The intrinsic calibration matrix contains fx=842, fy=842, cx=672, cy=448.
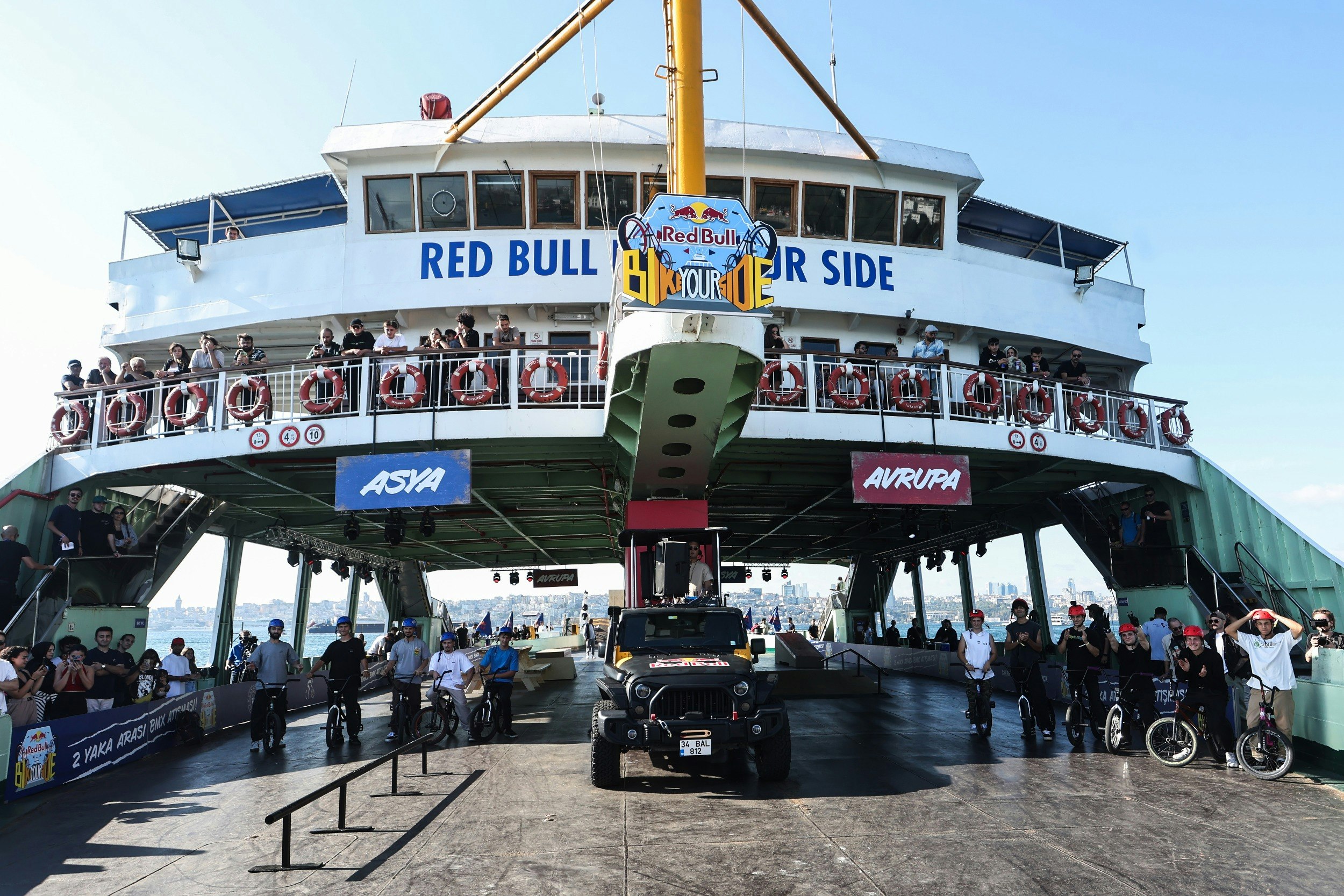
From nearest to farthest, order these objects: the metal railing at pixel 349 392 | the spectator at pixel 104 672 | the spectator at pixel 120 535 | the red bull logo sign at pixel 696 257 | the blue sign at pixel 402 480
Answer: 1. the red bull logo sign at pixel 696 257
2. the spectator at pixel 104 672
3. the blue sign at pixel 402 480
4. the metal railing at pixel 349 392
5. the spectator at pixel 120 535

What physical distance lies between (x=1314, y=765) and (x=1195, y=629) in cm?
199

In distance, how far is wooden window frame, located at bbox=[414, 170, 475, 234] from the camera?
58.1 ft

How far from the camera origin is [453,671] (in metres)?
12.8

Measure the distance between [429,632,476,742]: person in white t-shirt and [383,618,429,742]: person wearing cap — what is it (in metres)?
0.22

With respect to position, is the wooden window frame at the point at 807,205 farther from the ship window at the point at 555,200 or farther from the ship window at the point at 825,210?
the ship window at the point at 555,200

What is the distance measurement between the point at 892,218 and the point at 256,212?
15666 millimetres

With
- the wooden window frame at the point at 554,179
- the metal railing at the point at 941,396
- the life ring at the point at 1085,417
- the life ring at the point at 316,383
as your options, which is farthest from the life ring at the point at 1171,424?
the life ring at the point at 316,383

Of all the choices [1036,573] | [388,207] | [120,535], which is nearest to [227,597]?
[120,535]

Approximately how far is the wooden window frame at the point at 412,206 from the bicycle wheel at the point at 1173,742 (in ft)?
52.7

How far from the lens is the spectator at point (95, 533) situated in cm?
1576

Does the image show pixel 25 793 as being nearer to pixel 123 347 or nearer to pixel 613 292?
pixel 613 292

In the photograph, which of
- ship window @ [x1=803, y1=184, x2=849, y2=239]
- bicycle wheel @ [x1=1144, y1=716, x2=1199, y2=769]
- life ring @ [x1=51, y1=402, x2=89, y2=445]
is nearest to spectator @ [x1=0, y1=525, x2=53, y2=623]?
life ring @ [x1=51, y1=402, x2=89, y2=445]

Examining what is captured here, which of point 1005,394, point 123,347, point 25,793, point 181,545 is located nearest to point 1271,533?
point 1005,394

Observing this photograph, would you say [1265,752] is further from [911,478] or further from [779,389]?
[779,389]
